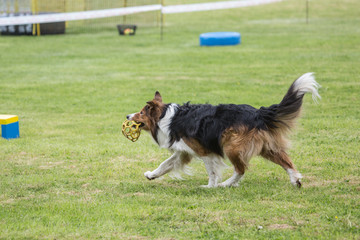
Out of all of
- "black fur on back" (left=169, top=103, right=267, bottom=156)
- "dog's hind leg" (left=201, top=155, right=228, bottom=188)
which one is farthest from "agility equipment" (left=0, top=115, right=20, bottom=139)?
"dog's hind leg" (left=201, top=155, right=228, bottom=188)

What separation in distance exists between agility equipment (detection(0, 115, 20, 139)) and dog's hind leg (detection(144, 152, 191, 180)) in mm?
3619

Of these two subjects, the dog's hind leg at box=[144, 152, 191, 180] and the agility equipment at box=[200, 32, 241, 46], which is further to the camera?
the agility equipment at box=[200, 32, 241, 46]

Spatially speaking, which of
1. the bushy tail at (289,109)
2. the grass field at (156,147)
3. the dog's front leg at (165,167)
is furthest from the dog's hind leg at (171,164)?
the bushy tail at (289,109)

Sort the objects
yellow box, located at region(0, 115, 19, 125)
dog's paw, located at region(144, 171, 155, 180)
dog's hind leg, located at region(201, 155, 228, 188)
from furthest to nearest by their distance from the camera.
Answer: yellow box, located at region(0, 115, 19, 125), dog's paw, located at region(144, 171, 155, 180), dog's hind leg, located at region(201, 155, 228, 188)

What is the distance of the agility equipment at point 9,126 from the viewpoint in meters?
9.00

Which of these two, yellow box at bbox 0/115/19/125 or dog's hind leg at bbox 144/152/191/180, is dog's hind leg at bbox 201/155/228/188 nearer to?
dog's hind leg at bbox 144/152/191/180

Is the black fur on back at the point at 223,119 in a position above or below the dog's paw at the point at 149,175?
above

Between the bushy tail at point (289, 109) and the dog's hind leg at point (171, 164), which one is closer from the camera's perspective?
the bushy tail at point (289, 109)

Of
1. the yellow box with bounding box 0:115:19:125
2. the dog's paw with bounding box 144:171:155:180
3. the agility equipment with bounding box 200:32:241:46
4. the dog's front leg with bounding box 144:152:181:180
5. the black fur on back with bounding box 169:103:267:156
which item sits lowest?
the dog's paw with bounding box 144:171:155:180

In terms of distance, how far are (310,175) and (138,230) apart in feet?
9.30

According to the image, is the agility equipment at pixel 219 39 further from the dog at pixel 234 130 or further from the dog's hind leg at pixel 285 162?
the dog's hind leg at pixel 285 162

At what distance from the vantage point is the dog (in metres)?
6.02

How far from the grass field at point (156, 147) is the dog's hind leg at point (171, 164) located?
135 mm

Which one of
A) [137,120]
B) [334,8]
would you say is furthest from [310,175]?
[334,8]
